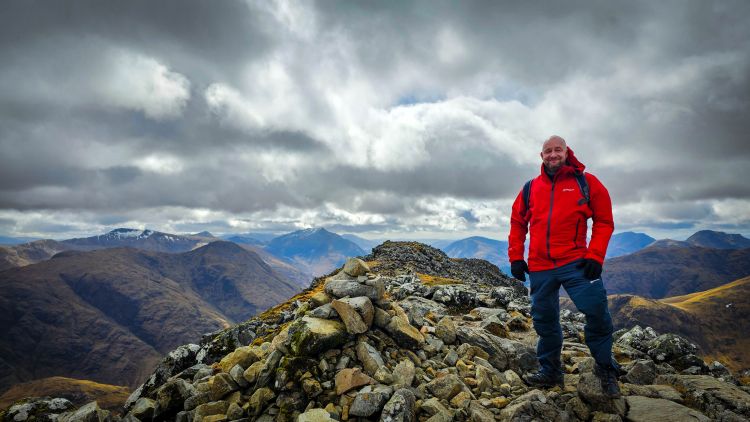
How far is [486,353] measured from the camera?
34.7ft

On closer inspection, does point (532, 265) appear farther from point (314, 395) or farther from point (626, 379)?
point (314, 395)

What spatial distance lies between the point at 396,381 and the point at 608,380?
481 cm

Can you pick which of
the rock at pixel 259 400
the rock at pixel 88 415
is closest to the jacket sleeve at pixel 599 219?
the rock at pixel 259 400

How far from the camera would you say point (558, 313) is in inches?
345

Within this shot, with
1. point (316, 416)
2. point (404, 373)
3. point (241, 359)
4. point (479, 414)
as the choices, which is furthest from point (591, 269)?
point (241, 359)

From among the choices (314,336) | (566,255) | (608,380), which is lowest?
(608,380)

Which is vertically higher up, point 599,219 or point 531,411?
point 599,219

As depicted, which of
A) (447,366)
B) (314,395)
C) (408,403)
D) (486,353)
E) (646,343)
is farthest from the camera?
(646,343)

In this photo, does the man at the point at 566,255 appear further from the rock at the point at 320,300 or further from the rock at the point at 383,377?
the rock at the point at 320,300

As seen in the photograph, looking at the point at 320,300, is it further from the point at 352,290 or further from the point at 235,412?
the point at 235,412

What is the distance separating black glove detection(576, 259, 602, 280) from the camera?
7969 millimetres

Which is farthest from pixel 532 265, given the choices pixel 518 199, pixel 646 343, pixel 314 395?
pixel 646 343

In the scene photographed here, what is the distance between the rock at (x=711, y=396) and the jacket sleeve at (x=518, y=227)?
15.4 ft

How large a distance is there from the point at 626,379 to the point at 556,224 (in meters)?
4.82
